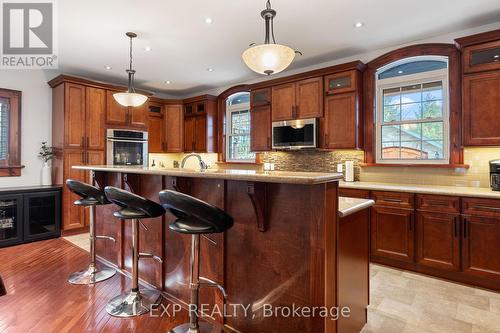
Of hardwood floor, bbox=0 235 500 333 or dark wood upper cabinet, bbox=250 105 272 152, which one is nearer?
hardwood floor, bbox=0 235 500 333

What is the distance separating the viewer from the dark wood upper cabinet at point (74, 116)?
14.8ft

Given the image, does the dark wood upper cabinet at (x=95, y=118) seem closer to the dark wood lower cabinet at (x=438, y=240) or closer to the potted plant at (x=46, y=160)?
the potted plant at (x=46, y=160)

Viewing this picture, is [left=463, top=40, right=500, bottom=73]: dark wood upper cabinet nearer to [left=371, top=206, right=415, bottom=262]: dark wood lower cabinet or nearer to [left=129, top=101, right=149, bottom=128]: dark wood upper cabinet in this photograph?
[left=371, top=206, right=415, bottom=262]: dark wood lower cabinet

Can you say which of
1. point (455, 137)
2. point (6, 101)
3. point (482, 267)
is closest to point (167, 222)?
point (482, 267)

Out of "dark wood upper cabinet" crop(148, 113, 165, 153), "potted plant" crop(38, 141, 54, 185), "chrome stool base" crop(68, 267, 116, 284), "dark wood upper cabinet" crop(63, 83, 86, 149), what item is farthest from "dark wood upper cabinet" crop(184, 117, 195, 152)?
"chrome stool base" crop(68, 267, 116, 284)

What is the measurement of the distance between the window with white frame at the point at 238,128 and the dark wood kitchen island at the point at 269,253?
11.0 feet

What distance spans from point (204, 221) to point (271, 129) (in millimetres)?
3286

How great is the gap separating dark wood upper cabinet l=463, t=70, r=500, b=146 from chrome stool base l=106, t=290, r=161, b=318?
356cm

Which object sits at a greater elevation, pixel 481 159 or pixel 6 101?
pixel 6 101

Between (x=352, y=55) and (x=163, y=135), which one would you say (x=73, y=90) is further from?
(x=352, y=55)

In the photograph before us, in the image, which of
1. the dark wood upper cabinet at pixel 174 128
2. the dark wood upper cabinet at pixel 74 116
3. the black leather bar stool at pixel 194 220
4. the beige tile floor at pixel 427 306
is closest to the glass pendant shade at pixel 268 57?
the black leather bar stool at pixel 194 220

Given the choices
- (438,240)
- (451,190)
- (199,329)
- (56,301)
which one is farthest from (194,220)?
(451,190)

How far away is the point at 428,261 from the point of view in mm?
3066

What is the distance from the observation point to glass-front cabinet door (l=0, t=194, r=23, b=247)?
4016mm
